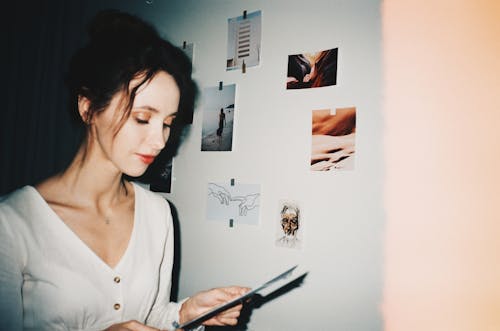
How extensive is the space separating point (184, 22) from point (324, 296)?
128cm

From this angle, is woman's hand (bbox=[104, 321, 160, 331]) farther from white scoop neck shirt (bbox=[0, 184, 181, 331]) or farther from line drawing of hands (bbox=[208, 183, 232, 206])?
line drawing of hands (bbox=[208, 183, 232, 206])

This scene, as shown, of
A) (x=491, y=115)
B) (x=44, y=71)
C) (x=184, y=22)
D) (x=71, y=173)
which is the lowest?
(x=71, y=173)

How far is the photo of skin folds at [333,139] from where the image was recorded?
0.98m

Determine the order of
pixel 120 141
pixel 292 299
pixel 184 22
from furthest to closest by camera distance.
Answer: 1. pixel 184 22
2. pixel 292 299
3. pixel 120 141

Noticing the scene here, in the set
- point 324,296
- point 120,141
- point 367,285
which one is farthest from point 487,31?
point 120,141

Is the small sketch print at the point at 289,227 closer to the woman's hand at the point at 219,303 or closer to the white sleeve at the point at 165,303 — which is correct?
the woman's hand at the point at 219,303

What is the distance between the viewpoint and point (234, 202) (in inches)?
46.2

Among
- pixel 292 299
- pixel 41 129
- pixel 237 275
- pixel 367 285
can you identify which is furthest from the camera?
pixel 41 129

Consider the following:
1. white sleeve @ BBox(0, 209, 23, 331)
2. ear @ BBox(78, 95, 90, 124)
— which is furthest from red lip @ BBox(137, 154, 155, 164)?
white sleeve @ BBox(0, 209, 23, 331)

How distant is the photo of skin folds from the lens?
977 mm

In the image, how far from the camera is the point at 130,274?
0.84m

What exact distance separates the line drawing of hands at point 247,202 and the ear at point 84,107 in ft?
1.94

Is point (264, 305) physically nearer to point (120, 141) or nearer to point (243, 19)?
point (120, 141)

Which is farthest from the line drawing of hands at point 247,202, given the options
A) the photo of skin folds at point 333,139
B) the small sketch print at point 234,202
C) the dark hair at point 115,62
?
the dark hair at point 115,62
